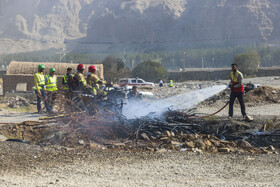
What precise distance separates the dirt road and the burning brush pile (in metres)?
0.70

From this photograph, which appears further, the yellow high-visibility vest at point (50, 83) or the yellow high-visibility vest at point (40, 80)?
the yellow high-visibility vest at point (50, 83)

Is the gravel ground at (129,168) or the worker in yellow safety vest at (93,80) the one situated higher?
the worker in yellow safety vest at (93,80)

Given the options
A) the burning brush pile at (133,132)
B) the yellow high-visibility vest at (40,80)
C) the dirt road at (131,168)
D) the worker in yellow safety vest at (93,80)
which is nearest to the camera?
the dirt road at (131,168)

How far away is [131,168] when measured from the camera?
5.75 meters

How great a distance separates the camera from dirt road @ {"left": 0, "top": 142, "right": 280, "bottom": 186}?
502 centimetres

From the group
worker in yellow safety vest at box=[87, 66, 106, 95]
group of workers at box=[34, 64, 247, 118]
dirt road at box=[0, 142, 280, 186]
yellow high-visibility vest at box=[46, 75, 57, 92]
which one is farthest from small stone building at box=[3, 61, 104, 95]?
dirt road at box=[0, 142, 280, 186]

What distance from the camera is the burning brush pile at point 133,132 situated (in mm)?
7529

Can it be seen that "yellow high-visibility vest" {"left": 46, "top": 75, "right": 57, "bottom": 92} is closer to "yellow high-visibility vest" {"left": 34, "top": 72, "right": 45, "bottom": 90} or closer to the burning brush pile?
"yellow high-visibility vest" {"left": 34, "top": 72, "right": 45, "bottom": 90}

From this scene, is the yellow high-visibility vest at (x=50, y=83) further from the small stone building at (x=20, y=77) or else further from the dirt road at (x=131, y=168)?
the small stone building at (x=20, y=77)

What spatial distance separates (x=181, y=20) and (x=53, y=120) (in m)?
190

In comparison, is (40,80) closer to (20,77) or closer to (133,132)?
(133,132)

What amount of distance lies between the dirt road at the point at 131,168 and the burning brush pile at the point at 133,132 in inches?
27.4

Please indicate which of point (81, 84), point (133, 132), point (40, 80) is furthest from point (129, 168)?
point (40, 80)

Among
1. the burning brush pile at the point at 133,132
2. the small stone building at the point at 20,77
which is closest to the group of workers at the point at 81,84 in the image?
the burning brush pile at the point at 133,132
